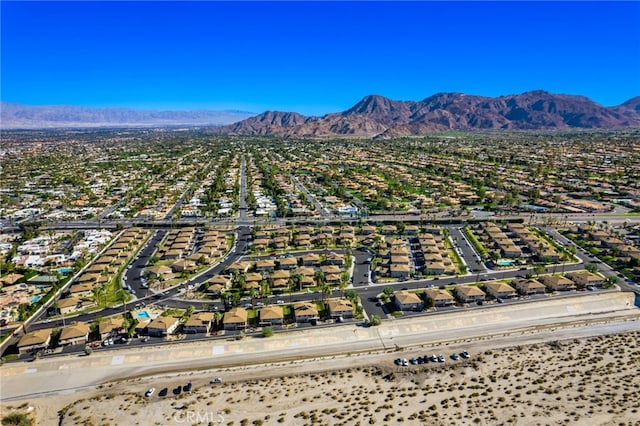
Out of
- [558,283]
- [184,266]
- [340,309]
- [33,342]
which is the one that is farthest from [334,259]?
[33,342]

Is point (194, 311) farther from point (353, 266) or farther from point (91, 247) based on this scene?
point (91, 247)

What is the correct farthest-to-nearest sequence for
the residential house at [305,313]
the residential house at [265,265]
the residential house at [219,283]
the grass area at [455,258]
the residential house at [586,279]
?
the residential house at [265,265] < the grass area at [455,258] < the residential house at [219,283] < the residential house at [586,279] < the residential house at [305,313]

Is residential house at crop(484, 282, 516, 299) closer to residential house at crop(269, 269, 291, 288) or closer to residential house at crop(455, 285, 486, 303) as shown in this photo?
residential house at crop(455, 285, 486, 303)

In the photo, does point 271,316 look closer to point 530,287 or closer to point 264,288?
point 264,288

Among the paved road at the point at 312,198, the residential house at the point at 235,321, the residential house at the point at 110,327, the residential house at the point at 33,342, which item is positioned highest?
the paved road at the point at 312,198

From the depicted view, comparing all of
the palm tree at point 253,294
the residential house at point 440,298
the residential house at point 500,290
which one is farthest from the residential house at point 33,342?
the residential house at point 500,290

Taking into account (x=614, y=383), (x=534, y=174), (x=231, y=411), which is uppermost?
(x=534, y=174)

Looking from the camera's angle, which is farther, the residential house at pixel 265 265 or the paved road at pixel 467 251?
the paved road at pixel 467 251

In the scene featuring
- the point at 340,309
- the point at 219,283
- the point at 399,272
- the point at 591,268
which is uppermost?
the point at 591,268

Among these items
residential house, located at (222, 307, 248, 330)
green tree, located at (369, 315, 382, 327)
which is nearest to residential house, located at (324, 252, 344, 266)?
green tree, located at (369, 315, 382, 327)

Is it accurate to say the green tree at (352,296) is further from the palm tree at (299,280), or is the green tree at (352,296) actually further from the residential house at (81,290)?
the residential house at (81,290)

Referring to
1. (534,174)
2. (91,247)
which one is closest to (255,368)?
(91,247)
